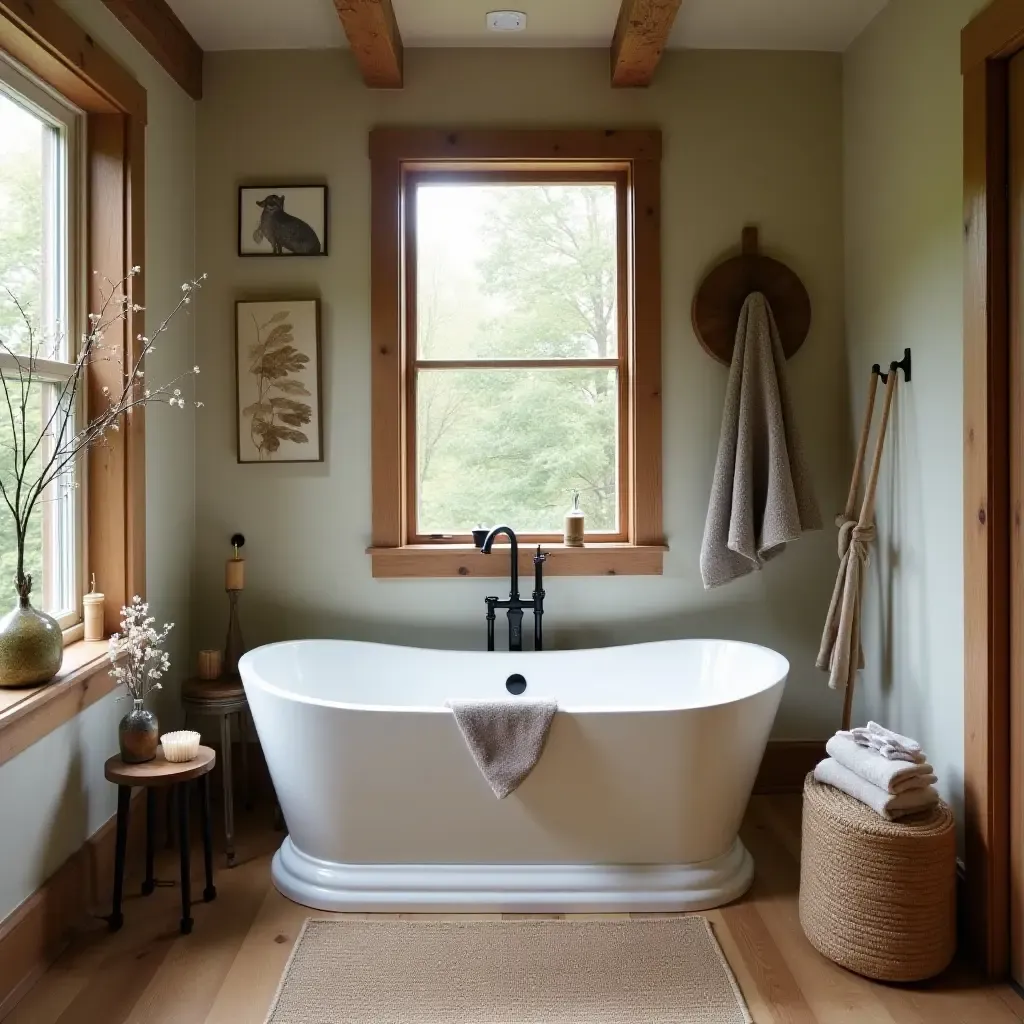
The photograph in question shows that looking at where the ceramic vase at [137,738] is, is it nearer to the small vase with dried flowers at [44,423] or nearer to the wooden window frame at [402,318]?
the small vase with dried flowers at [44,423]

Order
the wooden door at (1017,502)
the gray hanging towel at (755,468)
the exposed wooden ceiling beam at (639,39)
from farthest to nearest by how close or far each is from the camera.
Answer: the gray hanging towel at (755,468)
the exposed wooden ceiling beam at (639,39)
the wooden door at (1017,502)

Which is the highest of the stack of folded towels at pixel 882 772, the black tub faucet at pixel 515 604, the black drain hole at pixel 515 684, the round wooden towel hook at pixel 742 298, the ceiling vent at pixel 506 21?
the ceiling vent at pixel 506 21

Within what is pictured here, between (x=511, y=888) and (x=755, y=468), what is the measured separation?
1.58 m

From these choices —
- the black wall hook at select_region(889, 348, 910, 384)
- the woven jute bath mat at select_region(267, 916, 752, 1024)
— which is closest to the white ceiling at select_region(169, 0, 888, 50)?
the black wall hook at select_region(889, 348, 910, 384)

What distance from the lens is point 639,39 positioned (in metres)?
2.68

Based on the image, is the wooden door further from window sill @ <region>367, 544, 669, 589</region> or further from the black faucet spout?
the black faucet spout

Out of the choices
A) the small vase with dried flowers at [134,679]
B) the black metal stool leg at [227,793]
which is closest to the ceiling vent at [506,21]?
the small vase with dried flowers at [134,679]

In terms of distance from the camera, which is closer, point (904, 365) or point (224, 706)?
point (904, 365)

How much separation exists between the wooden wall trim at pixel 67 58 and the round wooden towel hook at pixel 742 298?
191 cm

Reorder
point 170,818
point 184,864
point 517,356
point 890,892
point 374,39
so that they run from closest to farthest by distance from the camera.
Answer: point 890,892 < point 184,864 < point 374,39 < point 170,818 < point 517,356

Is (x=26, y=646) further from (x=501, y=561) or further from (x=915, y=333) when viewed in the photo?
(x=915, y=333)

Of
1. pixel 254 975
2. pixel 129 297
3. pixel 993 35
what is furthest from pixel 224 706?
pixel 993 35

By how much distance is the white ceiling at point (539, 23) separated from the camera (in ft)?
8.93

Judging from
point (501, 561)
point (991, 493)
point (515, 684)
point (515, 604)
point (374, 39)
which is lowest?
point (515, 684)
